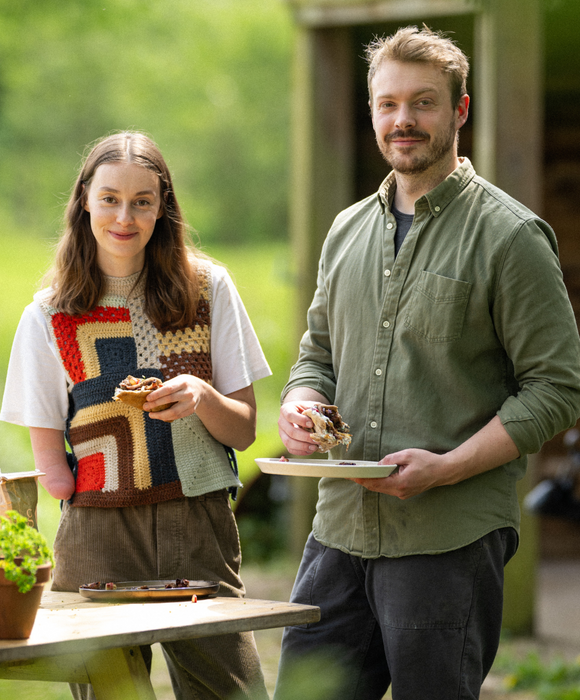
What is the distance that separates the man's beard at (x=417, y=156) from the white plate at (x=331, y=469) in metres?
0.66

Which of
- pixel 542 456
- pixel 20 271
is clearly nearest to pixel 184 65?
pixel 20 271

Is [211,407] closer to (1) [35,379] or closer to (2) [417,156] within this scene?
(1) [35,379]

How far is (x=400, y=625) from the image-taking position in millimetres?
Result: 2068

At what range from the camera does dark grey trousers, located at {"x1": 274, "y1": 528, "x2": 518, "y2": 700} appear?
6.69 feet

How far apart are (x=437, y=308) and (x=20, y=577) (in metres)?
1.01

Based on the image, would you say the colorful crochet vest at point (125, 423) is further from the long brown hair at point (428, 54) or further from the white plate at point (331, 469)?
the long brown hair at point (428, 54)

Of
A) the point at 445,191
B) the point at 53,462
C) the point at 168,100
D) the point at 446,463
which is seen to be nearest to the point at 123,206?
the point at 53,462

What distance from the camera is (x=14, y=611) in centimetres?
165

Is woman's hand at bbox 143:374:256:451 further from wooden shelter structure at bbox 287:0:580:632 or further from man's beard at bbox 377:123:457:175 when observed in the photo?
wooden shelter structure at bbox 287:0:580:632

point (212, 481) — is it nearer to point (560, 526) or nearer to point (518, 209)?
point (518, 209)

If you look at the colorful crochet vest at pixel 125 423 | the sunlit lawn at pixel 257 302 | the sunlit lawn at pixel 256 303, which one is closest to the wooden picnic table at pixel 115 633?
the colorful crochet vest at pixel 125 423

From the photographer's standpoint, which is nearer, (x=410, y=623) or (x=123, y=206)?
(x=410, y=623)

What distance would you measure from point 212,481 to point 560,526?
175 inches

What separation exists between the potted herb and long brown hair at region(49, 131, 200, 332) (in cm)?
75
